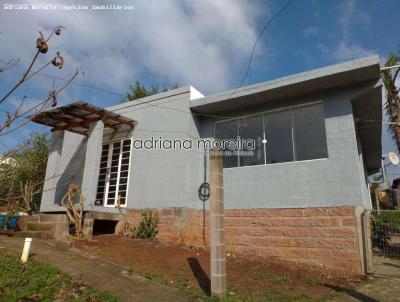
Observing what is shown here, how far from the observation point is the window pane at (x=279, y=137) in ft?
28.3

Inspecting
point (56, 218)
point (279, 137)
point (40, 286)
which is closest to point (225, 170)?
point (279, 137)

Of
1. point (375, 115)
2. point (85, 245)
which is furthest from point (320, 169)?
point (85, 245)

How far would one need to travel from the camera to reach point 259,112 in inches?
364

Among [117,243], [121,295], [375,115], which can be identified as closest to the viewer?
[121,295]

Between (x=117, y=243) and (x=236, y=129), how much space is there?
4.88 metres

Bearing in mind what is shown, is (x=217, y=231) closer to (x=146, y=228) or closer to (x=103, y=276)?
(x=103, y=276)

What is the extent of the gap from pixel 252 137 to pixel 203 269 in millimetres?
4324

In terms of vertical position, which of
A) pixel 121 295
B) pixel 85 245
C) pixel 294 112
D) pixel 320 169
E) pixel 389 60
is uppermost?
pixel 389 60

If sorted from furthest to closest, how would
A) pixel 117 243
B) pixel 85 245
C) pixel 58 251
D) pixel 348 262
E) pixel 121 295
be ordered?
pixel 117 243 → pixel 85 245 → pixel 58 251 → pixel 348 262 → pixel 121 295

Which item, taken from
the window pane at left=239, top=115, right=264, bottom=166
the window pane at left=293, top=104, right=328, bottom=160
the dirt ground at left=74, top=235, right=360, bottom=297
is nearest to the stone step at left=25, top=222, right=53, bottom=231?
the dirt ground at left=74, top=235, right=360, bottom=297

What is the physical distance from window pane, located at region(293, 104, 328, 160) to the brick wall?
1.50 metres

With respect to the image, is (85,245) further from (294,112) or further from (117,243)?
(294,112)

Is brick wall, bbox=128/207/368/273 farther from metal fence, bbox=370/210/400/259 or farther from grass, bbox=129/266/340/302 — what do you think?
metal fence, bbox=370/210/400/259

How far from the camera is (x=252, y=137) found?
31.6 ft
